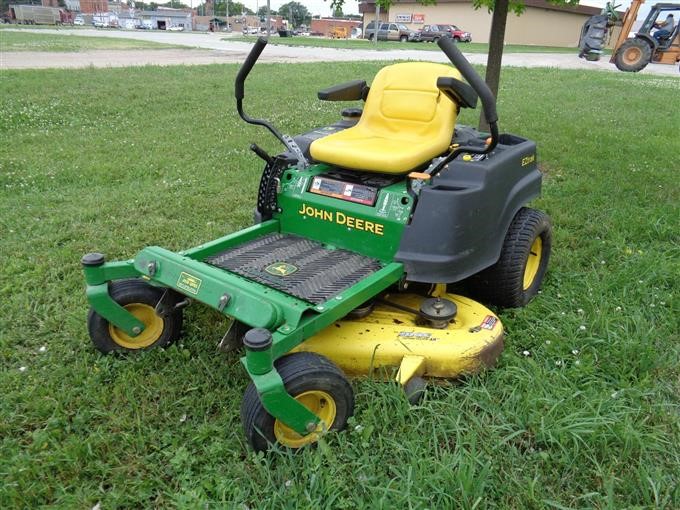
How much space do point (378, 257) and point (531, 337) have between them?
0.85 meters

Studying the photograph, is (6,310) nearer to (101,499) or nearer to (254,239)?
(254,239)

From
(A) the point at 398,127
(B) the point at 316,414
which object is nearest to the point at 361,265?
(B) the point at 316,414

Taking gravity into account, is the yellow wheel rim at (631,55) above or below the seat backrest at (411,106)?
above

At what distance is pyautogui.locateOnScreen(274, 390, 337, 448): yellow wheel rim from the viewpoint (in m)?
2.00

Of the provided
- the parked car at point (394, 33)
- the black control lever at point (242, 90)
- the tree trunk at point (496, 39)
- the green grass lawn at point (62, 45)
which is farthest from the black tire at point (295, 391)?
the parked car at point (394, 33)

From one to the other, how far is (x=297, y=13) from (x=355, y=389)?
94455 mm

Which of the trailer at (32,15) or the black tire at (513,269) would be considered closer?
the black tire at (513,269)

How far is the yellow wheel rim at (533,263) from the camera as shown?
322cm

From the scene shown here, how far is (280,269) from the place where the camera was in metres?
2.58

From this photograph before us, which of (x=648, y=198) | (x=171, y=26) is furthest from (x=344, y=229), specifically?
(x=171, y=26)

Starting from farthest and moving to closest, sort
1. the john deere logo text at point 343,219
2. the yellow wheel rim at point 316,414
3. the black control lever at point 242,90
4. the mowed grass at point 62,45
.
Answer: the mowed grass at point 62,45 < the black control lever at point 242,90 < the john deere logo text at point 343,219 < the yellow wheel rim at point 316,414

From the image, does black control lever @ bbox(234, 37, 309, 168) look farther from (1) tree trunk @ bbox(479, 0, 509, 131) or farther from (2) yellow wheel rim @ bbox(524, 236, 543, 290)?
(1) tree trunk @ bbox(479, 0, 509, 131)

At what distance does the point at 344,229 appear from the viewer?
279 centimetres

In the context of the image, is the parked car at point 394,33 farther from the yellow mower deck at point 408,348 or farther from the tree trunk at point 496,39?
the yellow mower deck at point 408,348
